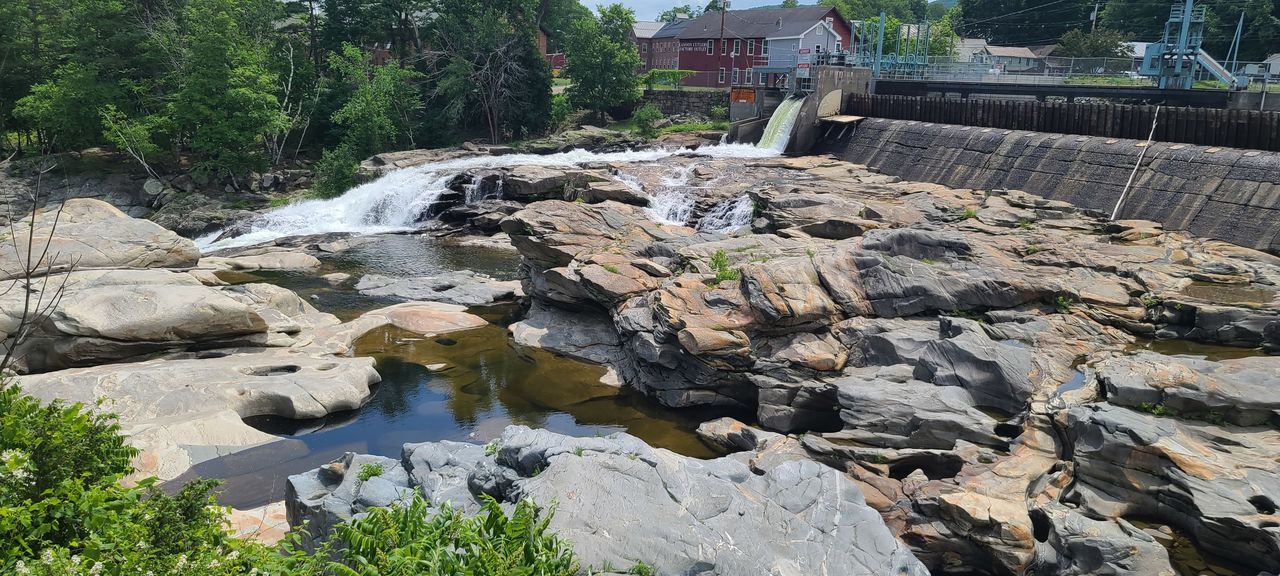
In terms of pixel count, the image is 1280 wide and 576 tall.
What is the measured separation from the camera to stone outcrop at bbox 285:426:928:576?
26.2 ft

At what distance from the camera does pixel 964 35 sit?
7300 cm

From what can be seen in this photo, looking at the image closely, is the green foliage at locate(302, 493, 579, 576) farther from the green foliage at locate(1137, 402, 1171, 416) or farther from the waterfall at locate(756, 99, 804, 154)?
the waterfall at locate(756, 99, 804, 154)

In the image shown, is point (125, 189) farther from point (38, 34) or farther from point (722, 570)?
point (722, 570)

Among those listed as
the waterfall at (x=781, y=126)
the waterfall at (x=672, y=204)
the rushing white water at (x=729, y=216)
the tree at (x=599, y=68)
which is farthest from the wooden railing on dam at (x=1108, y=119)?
the tree at (x=599, y=68)

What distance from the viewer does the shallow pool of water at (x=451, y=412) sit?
1381 centimetres

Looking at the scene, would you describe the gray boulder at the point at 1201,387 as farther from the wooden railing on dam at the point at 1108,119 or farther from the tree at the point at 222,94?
the tree at the point at 222,94

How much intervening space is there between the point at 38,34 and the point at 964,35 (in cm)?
6535

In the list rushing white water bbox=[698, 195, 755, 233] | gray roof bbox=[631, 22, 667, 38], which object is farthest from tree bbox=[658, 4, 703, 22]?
rushing white water bbox=[698, 195, 755, 233]

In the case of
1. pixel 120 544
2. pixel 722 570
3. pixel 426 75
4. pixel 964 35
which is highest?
pixel 964 35

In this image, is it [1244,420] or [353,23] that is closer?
[1244,420]

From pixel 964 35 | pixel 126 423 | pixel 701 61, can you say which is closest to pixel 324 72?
pixel 701 61

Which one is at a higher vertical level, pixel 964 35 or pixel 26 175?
pixel 964 35

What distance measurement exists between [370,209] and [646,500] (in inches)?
1087

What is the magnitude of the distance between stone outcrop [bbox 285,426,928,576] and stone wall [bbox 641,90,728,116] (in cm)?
4251
